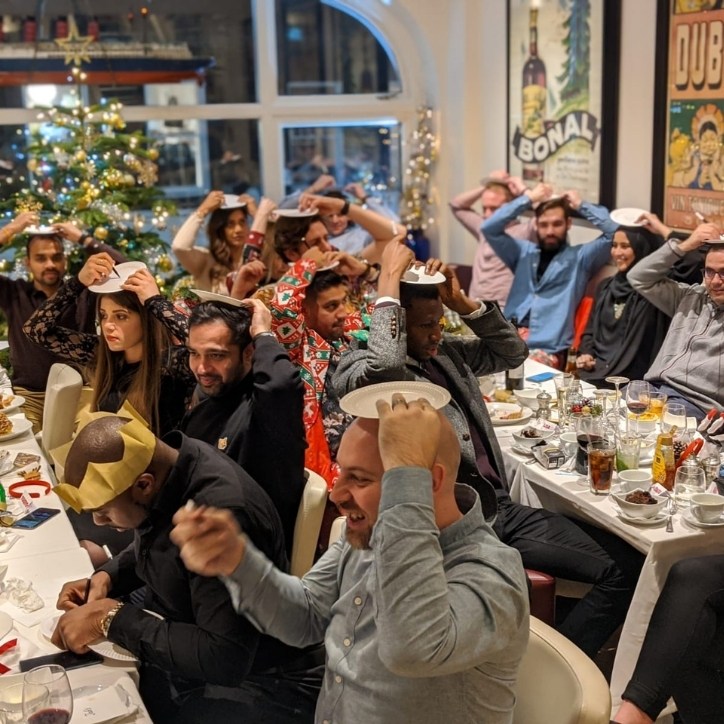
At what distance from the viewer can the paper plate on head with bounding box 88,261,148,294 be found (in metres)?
3.19

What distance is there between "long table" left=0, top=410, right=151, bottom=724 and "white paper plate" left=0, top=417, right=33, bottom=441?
449mm

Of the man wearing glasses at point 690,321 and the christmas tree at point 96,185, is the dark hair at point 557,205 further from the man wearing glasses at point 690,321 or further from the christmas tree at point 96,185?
the christmas tree at point 96,185

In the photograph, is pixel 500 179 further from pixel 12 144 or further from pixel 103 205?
pixel 12 144

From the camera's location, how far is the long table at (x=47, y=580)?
5.74 feet

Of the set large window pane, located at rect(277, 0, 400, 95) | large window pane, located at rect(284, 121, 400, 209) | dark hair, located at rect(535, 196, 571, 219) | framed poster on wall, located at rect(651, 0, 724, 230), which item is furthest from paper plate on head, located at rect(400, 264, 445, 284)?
large window pane, located at rect(277, 0, 400, 95)

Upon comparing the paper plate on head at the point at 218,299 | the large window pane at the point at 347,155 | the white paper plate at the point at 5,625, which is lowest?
the white paper plate at the point at 5,625

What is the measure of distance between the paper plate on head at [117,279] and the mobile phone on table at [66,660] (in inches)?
62.5

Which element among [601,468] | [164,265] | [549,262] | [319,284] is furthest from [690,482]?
[164,265]

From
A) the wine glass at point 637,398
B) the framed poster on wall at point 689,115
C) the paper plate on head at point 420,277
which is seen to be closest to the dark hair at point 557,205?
the framed poster on wall at point 689,115

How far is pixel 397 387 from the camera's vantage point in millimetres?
1572

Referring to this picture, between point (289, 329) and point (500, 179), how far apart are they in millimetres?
3496

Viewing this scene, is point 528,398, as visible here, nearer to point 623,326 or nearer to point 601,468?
point 601,468

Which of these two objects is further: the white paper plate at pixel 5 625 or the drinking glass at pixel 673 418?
the drinking glass at pixel 673 418

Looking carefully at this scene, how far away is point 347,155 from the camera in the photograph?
7.71 m
